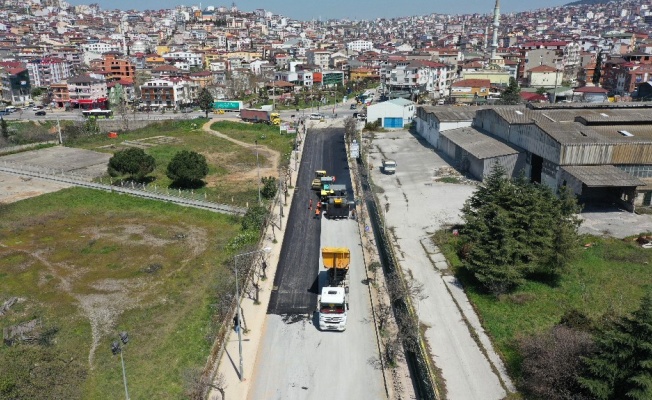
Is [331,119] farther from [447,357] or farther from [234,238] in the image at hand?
[447,357]

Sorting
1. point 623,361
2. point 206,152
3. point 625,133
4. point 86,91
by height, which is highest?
point 86,91

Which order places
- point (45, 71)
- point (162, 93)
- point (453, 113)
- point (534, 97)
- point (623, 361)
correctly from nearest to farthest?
1. point (623, 361)
2. point (453, 113)
3. point (534, 97)
4. point (162, 93)
5. point (45, 71)

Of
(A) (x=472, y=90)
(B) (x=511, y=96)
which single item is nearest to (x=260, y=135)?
(B) (x=511, y=96)

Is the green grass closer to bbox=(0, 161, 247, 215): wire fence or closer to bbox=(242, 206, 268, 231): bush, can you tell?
bbox=(0, 161, 247, 215): wire fence

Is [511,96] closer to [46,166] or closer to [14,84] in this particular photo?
[46,166]

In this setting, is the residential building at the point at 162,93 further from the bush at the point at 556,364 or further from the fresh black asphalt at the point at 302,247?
the bush at the point at 556,364
